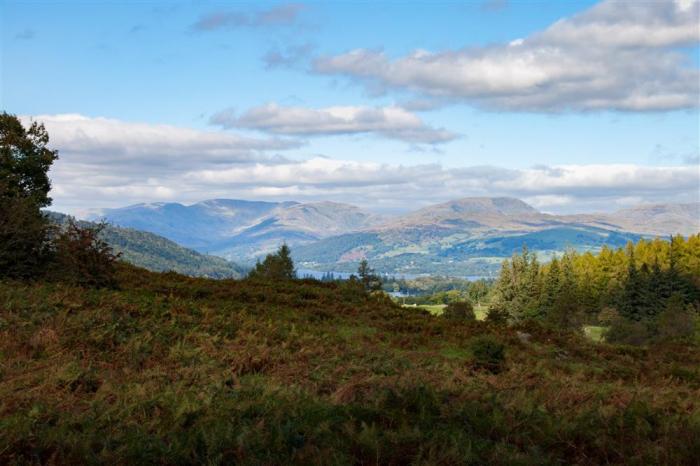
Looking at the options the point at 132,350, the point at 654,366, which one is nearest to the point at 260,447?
→ the point at 132,350

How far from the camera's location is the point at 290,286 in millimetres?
26906

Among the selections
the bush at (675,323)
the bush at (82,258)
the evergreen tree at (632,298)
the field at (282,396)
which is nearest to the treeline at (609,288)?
the evergreen tree at (632,298)

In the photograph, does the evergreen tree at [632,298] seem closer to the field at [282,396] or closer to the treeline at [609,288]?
the treeline at [609,288]

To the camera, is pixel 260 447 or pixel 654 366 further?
pixel 654 366

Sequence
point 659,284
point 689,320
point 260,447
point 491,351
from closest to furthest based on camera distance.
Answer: point 260,447
point 491,351
point 689,320
point 659,284

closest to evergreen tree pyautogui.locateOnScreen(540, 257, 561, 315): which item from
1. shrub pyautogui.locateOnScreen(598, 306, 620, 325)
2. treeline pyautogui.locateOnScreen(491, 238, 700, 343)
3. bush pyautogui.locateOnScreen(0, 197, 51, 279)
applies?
treeline pyautogui.locateOnScreen(491, 238, 700, 343)

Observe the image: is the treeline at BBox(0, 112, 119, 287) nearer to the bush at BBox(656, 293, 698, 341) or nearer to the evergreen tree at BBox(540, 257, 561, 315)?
the bush at BBox(656, 293, 698, 341)

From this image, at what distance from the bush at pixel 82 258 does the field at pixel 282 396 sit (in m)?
1.65

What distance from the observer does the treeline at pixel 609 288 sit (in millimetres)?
90750

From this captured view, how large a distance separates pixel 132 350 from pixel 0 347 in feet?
8.28

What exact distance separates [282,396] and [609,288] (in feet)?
Result: 381

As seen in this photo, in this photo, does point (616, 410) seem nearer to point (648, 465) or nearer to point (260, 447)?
point (648, 465)

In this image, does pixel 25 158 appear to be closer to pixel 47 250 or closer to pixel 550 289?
pixel 47 250

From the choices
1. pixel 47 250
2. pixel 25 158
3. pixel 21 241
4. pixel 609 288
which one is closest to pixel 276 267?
pixel 25 158
